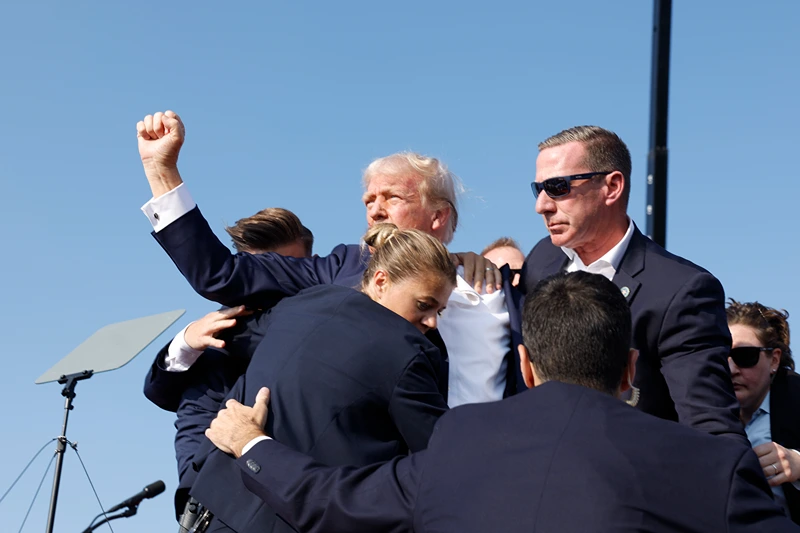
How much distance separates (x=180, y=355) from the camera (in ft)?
14.9

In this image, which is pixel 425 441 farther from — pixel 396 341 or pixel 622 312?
pixel 622 312

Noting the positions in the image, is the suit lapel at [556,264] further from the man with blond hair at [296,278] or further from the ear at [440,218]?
the ear at [440,218]

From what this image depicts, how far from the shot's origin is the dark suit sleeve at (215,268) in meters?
4.05

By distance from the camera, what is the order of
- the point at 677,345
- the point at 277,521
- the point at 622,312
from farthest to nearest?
the point at 677,345 → the point at 277,521 → the point at 622,312

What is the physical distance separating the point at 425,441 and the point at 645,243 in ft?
5.02

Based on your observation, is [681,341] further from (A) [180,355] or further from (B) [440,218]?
(A) [180,355]

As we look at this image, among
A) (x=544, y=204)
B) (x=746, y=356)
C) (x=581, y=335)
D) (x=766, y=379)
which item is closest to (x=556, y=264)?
(x=544, y=204)

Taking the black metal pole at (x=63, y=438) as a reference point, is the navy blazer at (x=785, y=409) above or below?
above

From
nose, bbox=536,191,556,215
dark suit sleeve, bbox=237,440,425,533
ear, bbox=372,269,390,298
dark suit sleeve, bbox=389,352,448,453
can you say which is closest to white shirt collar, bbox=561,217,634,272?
nose, bbox=536,191,556,215

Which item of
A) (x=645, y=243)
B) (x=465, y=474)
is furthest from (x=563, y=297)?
(x=645, y=243)

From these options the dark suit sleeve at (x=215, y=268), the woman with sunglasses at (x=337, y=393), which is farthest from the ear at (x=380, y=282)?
the dark suit sleeve at (x=215, y=268)

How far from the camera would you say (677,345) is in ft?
12.3

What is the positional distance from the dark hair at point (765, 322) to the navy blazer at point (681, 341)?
1.21m

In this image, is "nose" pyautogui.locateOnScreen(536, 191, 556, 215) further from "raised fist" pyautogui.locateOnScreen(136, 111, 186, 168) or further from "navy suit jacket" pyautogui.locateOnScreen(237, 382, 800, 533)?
"navy suit jacket" pyautogui.locateOnScreen(237, 382, 800, 533)
